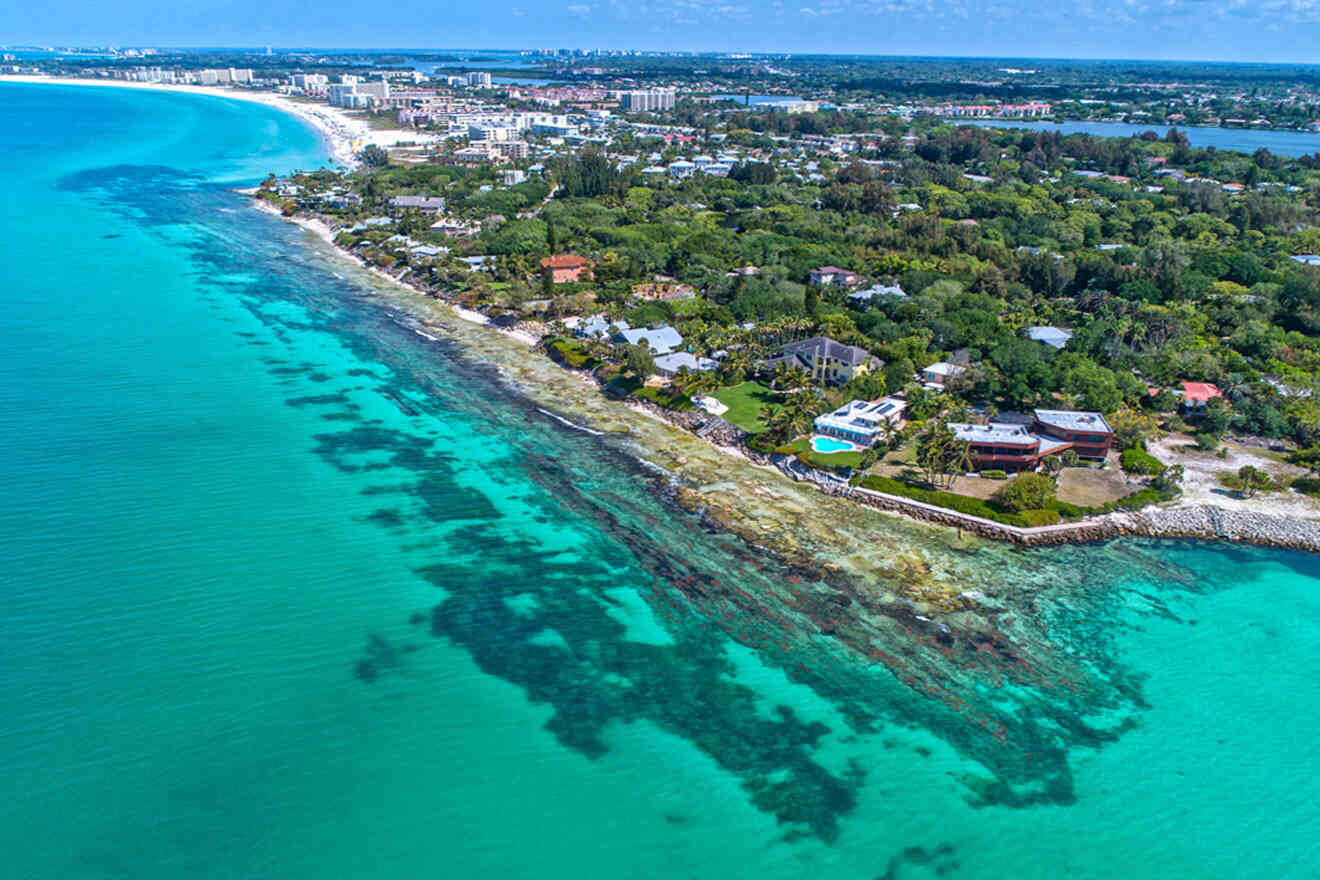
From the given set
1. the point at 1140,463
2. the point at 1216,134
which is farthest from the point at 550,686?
the point at 1216,134

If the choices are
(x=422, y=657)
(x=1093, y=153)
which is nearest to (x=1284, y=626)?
(x=422, y=657)

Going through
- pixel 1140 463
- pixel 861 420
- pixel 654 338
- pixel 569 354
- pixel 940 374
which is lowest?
pixel 1140 463

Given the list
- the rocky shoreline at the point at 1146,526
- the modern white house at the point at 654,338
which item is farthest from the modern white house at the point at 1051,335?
the modern white house at the point at 654,338

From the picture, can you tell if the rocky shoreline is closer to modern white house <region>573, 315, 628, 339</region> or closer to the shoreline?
the shoreline

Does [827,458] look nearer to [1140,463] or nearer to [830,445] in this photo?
[830,445]

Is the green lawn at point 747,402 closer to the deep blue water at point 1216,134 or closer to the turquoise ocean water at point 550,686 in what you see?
the turquoise ocean water at point 550,686
